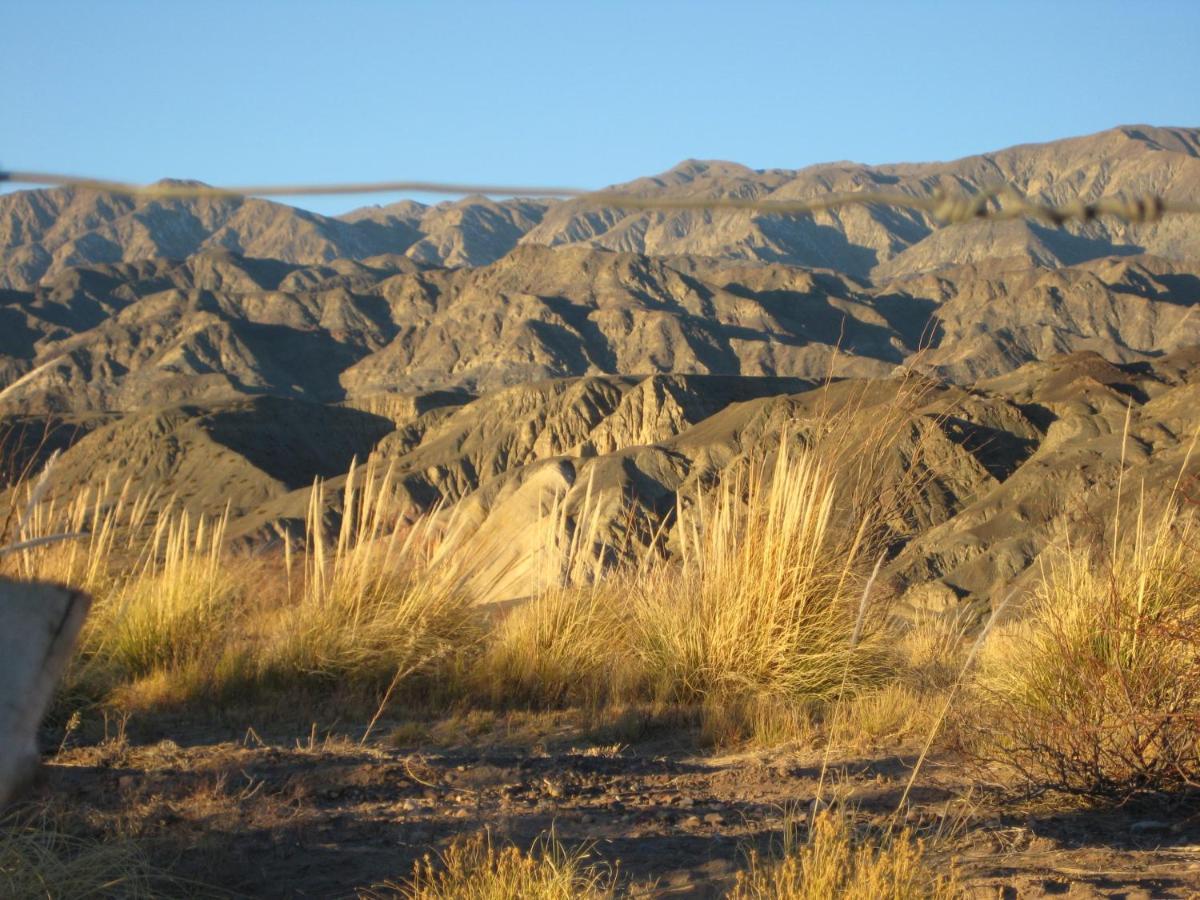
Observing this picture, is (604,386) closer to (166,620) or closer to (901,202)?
(166,620)

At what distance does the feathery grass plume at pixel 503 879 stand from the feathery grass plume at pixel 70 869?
0.63 meters

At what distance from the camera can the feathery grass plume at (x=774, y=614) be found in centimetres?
608

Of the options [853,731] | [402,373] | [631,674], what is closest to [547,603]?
[631,674]

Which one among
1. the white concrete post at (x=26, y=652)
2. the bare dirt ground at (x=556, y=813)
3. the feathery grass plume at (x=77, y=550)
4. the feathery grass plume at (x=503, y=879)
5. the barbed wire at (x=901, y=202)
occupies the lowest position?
the bare dirt ground at (x=556, y=813)

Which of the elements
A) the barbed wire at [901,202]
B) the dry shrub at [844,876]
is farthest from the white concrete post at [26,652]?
the dry shrub at [844,876]

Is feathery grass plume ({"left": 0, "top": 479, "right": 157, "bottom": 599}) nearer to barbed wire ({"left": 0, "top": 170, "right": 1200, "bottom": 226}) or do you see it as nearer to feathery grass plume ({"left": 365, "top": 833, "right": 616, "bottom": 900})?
feathery grass plume ({"left": 365, "top": 833, "right": 616, "bottom": 900})

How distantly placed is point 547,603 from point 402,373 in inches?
4538

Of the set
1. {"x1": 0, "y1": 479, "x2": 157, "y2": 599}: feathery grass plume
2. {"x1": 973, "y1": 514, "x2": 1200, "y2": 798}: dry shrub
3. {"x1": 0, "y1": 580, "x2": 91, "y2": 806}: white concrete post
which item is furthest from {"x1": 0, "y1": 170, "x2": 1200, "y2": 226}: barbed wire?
{"x1": 0, "y1": 479, "x2": 157, "y2": 599}: feathery grass plume

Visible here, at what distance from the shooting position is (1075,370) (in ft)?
149

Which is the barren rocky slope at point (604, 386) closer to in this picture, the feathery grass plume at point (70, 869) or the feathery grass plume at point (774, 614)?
the feathery grass plume at point (774, 614)

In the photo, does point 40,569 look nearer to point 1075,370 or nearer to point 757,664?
point 757,664

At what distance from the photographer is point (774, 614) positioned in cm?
607

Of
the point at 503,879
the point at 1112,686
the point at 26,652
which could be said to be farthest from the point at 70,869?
the point at 1112,686

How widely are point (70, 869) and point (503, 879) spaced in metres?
1.15
